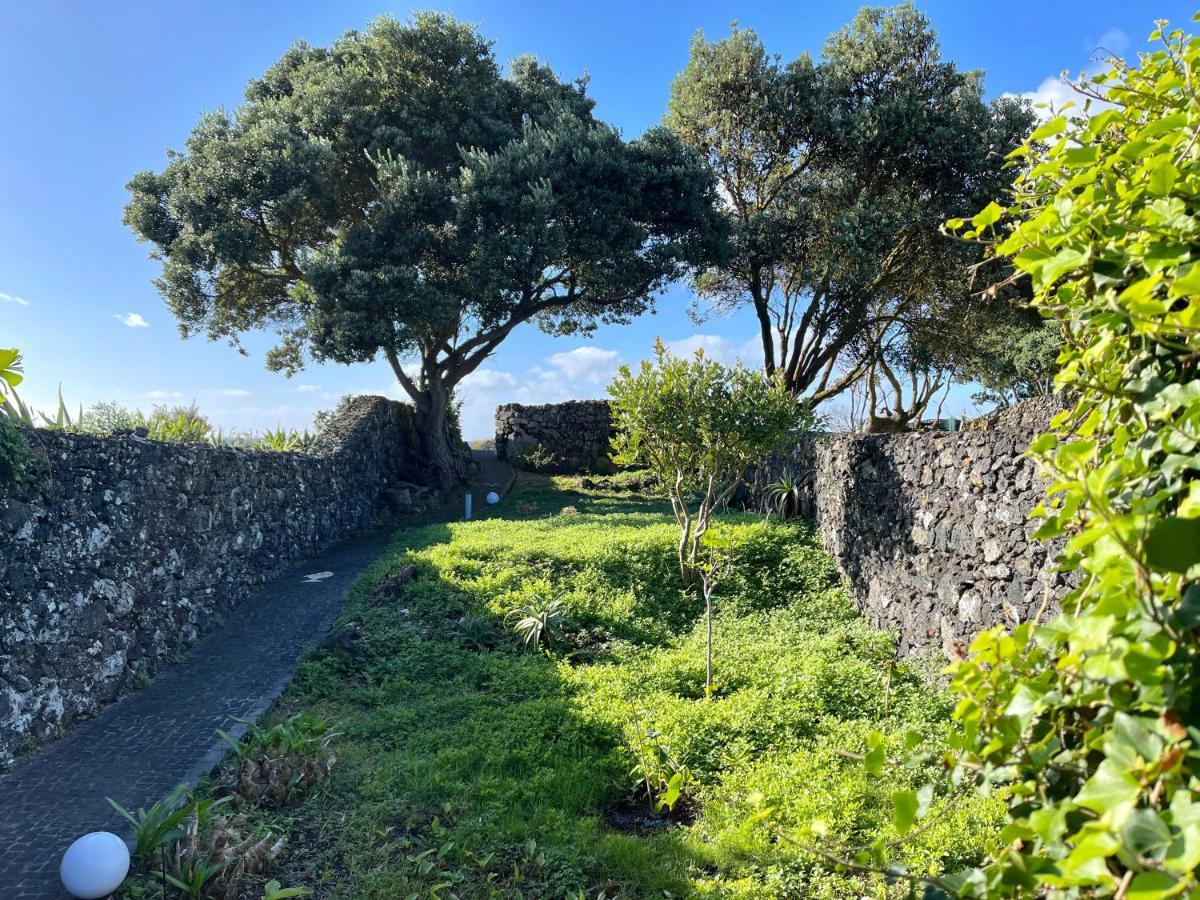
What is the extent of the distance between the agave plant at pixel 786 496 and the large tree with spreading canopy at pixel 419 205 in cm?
682

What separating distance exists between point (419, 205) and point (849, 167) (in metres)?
10.2

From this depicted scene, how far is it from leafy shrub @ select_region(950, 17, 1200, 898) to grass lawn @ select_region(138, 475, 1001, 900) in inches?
18.2

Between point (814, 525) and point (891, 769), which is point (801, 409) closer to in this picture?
point (814, 525)

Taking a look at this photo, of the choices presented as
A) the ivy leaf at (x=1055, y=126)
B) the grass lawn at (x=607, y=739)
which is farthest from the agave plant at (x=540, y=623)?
the ivy leaf at (x=1055, y=126)

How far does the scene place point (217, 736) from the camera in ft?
17.8

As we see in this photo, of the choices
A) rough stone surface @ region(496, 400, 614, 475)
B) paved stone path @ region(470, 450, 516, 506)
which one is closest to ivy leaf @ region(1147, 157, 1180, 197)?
paved stone path @ region(470, 450, 516, 506)

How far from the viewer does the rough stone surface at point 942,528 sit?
17.9ft

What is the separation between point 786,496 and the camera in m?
11.2

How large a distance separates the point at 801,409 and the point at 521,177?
9.15 metres

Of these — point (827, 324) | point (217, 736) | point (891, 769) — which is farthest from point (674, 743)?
point (827, 324)

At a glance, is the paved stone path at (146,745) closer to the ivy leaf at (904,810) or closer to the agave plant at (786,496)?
the ivy leaf at (904,810)

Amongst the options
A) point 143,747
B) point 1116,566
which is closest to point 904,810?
point 1116,566

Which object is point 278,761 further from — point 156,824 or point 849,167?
point 849,167

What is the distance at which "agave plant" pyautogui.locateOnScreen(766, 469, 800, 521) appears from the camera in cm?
1101
